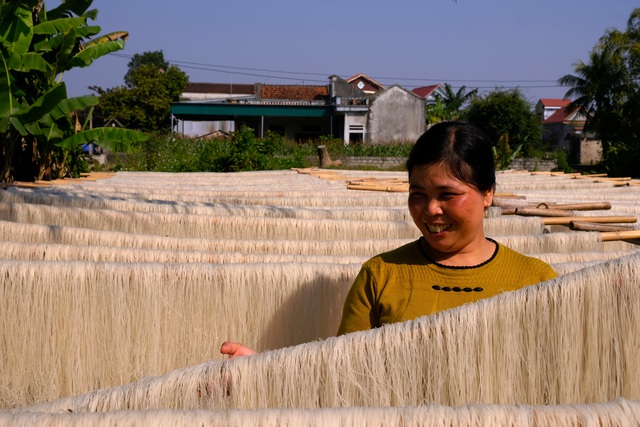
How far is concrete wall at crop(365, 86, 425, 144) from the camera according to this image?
41.0m

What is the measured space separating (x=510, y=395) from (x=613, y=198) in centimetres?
531

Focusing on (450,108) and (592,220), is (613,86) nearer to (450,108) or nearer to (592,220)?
(450,108)

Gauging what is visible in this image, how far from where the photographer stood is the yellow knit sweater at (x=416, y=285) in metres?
2.05

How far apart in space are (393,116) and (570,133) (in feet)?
53.7

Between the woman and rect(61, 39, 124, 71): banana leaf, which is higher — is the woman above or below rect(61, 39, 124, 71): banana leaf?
below

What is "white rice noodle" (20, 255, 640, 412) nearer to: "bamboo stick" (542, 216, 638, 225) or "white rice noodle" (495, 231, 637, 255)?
"white rice noodle" (495, 231, 637, 255)

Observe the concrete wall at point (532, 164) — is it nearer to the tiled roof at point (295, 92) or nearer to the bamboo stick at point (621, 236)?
the tiled roof at point (295, 92)

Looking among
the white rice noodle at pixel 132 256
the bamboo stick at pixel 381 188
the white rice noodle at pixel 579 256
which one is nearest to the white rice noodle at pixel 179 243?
the white rice noodle at pixel 132 256

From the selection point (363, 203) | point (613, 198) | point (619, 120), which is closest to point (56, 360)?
point (363, 203)

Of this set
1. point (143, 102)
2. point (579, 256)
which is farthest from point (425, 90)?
point (579, 256)

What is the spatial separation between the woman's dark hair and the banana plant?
5124mm

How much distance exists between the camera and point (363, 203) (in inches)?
212

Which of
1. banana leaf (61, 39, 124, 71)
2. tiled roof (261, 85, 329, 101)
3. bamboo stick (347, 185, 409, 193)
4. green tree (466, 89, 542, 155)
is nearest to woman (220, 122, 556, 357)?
bamboo stick (347, 185, 409, 193)

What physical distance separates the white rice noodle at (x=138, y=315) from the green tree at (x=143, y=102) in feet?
132
